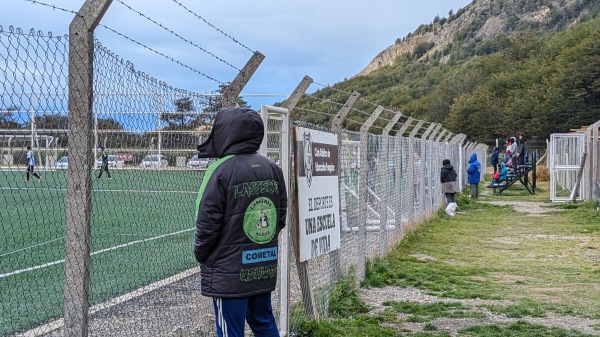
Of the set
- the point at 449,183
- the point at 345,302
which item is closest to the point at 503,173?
the point at 449,183

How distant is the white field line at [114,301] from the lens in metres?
6.63

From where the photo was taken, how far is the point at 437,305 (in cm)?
927

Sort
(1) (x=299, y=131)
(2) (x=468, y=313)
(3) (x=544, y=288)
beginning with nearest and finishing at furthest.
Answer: (1) (x=299, y=131)
(2) (x=468, y=313)
(3) (x=544, y=288)

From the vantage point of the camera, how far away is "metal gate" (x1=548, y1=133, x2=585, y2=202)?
27336mm

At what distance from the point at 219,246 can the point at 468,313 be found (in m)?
4.79

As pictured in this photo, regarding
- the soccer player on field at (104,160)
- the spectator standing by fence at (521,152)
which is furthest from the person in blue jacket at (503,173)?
the soccer player on field at (104,160)

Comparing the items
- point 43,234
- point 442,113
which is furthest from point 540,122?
point 43,234

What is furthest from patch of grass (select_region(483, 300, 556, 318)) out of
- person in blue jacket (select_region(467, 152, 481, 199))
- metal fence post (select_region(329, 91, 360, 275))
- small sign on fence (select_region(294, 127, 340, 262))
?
person in blue jacket (select_region(467, 152, 481, 199))

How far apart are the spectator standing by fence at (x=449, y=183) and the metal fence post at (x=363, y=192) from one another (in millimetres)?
11460

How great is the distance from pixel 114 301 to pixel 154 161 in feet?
7.22

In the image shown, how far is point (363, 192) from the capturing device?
10625 millimetres

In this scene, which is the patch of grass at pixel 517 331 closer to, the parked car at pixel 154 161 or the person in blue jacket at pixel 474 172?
the parked car at pixel 154 161

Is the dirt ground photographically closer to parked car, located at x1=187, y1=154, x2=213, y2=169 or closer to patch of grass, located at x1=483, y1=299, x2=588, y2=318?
patch of grass, located at x1=483, y1=299, x2=588, y2=318

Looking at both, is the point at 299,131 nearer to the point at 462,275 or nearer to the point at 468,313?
the point at 468,313
